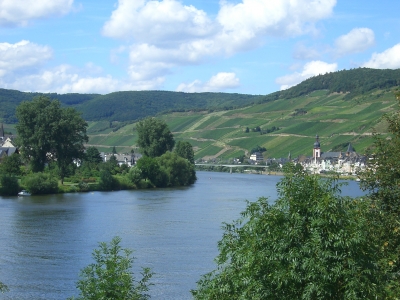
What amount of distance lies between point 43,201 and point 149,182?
17.9 m

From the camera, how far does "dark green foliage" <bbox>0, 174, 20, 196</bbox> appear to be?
1893 inches

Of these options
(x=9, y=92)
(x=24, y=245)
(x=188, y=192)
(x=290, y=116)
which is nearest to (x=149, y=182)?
(x=188, y=192)

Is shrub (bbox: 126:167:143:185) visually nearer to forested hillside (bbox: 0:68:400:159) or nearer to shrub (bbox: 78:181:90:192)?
shrub (bbox: 78:181:90:192)

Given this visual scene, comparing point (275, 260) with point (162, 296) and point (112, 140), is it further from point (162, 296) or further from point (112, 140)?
point (112, 140)

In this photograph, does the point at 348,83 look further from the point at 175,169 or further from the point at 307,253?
the point at 307,253

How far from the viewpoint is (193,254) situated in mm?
23547

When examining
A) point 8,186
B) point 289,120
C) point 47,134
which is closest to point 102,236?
point 8,186

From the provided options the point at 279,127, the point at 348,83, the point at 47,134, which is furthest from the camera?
the point at 348,83

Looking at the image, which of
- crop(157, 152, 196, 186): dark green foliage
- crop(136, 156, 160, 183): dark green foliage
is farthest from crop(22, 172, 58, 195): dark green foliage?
crop(157, 152, 196, 186): dark green foliage

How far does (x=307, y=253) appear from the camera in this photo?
8.03 metres

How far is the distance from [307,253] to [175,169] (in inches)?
2216

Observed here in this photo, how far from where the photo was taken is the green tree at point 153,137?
6938cm

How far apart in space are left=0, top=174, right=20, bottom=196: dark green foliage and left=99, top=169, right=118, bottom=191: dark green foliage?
8832mm

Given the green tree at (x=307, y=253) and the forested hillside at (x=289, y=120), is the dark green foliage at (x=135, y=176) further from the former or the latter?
the green tree at (x=307, y=253)
